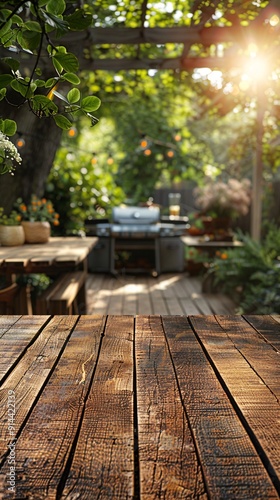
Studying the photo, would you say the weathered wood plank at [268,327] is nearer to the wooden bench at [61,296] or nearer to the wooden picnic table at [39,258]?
the wooden picnic table at [39,258]

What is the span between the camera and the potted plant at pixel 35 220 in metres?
4.99

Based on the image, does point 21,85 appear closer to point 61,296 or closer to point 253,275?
point 61,296

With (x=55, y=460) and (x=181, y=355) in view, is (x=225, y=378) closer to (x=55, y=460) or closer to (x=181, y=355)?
(x=181, y=355)

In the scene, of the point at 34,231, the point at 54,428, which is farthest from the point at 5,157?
the point at 34,231

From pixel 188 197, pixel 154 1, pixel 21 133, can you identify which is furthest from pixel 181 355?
pixel 188 197

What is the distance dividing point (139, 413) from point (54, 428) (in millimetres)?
193

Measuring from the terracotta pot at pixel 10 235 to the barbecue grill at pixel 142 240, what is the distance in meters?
3.79

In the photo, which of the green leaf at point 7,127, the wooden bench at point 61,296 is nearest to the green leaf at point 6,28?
the green leaf at point 7,127

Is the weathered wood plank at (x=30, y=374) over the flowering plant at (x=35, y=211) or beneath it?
beneath

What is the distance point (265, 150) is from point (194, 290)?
2.08 meters

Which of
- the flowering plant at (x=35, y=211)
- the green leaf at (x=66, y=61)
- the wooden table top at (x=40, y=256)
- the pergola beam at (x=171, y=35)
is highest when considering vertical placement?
the pergola beam at (x=171, y=35)

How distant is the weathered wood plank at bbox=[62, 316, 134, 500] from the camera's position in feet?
3.51

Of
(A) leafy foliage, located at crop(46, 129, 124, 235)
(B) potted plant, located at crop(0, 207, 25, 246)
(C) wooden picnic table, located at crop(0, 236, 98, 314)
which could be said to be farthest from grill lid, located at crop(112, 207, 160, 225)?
(B) potted plant, located at crop(0, 207, 25, 246)

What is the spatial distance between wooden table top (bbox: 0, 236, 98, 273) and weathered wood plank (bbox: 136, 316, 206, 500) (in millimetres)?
2000
